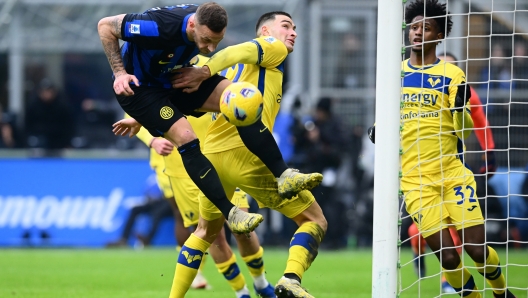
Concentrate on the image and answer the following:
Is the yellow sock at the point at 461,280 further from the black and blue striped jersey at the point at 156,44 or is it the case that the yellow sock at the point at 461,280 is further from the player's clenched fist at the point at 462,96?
the black and blue striped jersey at the point at 156,44

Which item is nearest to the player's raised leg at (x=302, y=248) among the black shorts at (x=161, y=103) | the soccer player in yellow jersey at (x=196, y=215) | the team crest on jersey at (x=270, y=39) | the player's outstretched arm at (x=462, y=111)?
the soccer player in yellow jersey at (x=196, y=215)

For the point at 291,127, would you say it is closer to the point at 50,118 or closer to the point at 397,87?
the point at 50,118

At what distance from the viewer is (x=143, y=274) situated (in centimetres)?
989

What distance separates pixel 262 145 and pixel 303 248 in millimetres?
823

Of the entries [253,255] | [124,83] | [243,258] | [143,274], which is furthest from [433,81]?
[143,274]

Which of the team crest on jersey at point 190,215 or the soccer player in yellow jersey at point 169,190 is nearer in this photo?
the team crest on jersey at point 190,215

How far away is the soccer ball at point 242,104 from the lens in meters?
5.53

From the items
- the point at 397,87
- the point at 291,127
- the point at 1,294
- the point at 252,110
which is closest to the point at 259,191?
the point at 252,110

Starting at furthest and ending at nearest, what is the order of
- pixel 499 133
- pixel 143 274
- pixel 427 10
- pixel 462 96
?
pixel 499 133 < pixel 143 274 < pixel 427 10 < pixel 462 96

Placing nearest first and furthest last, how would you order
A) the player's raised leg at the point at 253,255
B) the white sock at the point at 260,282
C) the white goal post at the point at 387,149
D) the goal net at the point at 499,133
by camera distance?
1. the white goal post at the point at 387,149
2. the player's raised leg at the point at 253,255
3. the white sock at the point at 260,282
4. the goal net at the point at 499,133

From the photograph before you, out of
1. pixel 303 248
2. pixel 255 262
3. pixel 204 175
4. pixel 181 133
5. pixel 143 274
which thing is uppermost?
pixel 181 133

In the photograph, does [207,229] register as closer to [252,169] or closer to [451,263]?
[252,169]

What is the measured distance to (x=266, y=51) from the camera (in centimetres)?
603

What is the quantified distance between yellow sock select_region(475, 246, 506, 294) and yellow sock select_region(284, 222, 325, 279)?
152 centimetres
